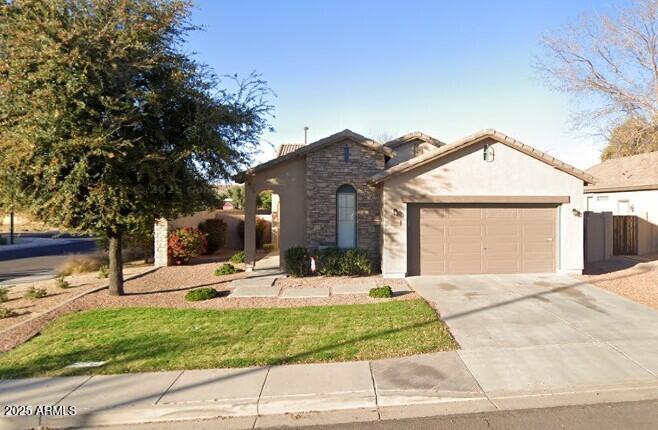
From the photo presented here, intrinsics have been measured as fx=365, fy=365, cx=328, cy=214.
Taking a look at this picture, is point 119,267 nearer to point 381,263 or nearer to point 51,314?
point 51,314

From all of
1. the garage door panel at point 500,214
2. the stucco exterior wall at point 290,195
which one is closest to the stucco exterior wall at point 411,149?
the garage door panel at point 500,214

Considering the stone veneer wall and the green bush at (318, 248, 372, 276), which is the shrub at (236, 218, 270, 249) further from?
the green bush at (318, 248, 372, 276)

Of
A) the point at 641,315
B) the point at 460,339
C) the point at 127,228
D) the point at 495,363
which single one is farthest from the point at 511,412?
the point at 127,228

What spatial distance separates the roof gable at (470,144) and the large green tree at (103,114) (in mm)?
4916

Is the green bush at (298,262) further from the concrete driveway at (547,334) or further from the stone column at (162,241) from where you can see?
the stone column at (162,241)

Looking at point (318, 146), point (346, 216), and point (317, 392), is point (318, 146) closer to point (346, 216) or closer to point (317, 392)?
point (346, 216)

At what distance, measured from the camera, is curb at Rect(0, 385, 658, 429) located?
13.9 feet

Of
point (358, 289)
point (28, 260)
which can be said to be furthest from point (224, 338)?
point (28, 260)

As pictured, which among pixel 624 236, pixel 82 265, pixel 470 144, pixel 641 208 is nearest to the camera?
pixel 470 144

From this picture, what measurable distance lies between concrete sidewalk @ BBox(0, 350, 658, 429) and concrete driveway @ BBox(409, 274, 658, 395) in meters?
0.04

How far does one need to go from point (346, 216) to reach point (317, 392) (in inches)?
320

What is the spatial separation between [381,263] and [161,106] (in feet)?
25.4

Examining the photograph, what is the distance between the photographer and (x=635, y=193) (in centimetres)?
1773

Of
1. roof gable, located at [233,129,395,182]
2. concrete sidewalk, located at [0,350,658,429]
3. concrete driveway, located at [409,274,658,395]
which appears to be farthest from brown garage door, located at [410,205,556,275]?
concrete sidewalk, located at [0,350,658,429]
